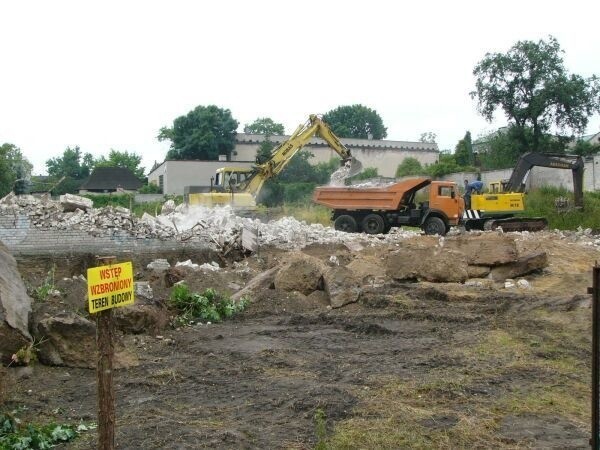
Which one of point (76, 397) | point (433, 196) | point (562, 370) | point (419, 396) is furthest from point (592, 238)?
point (76, 397)

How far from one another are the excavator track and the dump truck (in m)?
1.65

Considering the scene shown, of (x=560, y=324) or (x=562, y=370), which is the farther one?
(x=560, y=324)

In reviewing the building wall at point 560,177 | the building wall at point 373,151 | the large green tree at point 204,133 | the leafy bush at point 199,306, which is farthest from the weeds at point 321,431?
the large green tree at point 204,133

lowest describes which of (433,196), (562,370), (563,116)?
(562,370)

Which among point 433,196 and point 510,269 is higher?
point 433,196

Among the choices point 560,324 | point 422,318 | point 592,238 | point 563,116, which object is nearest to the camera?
point 560,324

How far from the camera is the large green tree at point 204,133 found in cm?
5469

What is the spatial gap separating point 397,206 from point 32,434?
55.8ft

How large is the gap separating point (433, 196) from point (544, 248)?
18.8 ft

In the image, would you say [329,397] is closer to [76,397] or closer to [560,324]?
[76,397]

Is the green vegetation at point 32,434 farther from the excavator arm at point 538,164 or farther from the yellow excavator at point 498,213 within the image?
the excavator arm at point 538,164

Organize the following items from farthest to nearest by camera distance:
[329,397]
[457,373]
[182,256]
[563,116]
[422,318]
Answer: [563,116] < [182,256] < [422,318] < [457,373] < [329,397]

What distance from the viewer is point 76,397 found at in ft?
20.9

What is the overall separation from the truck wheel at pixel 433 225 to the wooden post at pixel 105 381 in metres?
17.5
